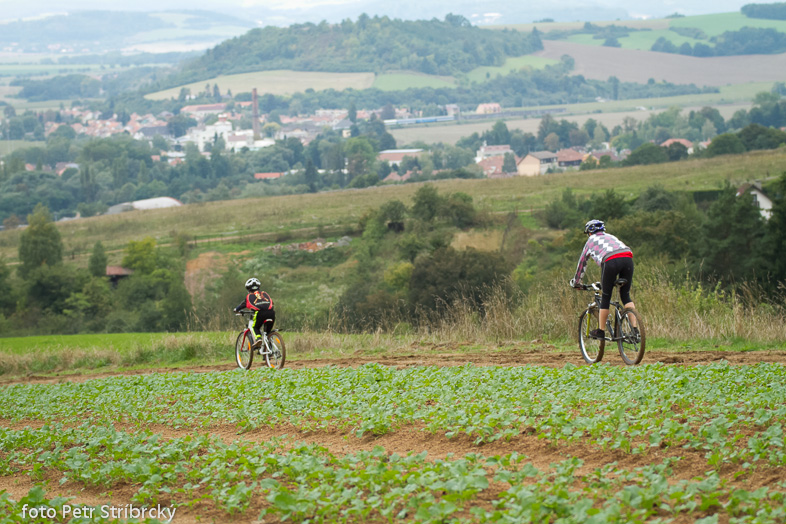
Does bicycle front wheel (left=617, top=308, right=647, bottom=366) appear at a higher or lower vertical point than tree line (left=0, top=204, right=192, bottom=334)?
higher

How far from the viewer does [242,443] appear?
805 cm

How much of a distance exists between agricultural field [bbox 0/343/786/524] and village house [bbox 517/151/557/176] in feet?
483

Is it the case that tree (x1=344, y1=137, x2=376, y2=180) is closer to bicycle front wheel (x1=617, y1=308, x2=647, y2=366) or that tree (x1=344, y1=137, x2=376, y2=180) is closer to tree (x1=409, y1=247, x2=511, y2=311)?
tree (x1=409, y1=247, x2=511, y2=311)

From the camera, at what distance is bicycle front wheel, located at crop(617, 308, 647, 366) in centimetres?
1088

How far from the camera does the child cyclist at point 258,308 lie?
15.3 m

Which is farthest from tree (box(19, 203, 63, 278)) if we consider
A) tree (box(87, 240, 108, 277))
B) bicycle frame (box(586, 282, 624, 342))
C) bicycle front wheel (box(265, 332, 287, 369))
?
bicycle frame (box(586, 282, 624, 342))

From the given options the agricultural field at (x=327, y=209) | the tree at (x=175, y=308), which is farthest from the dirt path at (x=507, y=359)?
the agricultural field at (x=327, y=209)

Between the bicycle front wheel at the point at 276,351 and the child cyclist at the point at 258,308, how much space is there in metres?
0.17

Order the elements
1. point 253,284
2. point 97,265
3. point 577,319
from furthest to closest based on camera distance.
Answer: point 97,265 → point 577,319 → point 253,284

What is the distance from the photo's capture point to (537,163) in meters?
158

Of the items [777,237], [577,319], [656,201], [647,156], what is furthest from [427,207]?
[647,156]

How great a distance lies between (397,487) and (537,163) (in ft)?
513

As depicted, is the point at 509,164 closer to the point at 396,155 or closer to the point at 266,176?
the point at 396,155

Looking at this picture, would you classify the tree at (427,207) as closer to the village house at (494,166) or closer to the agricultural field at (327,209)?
the agricultural field at (327,209)
